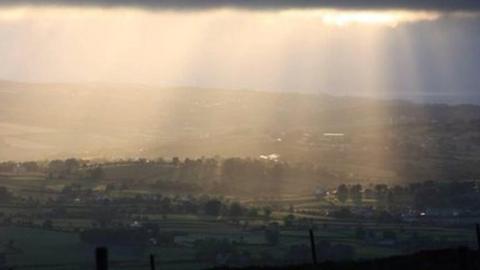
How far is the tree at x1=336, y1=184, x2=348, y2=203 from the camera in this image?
206 feet

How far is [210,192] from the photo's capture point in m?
64.8

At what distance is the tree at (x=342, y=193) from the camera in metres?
62.9

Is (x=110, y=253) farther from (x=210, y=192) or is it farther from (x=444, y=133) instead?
(x=444, y=133)

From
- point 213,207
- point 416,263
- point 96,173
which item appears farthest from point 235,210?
point 416,263

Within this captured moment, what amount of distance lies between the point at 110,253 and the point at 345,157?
51.4 metres

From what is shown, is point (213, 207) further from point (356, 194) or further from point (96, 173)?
point (96, 173)

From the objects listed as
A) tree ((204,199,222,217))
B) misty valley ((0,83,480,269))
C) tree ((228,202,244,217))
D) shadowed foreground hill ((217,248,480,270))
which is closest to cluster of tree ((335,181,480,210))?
misty valley ((0,83,480,269))

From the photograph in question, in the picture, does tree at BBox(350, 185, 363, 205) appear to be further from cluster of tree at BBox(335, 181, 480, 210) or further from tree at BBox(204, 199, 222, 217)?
tree at BBox(204, 199, 222, 217)

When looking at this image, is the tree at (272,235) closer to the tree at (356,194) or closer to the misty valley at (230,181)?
the misty valley at (230,181)

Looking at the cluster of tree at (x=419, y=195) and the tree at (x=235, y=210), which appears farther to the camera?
the cluster of tree at (x=419, y=195)

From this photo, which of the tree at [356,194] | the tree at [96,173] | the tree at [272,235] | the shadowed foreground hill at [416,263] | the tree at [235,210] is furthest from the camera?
the tree at [96,173]

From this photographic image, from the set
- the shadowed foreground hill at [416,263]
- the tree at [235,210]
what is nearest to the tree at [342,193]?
the tree at [235,210]

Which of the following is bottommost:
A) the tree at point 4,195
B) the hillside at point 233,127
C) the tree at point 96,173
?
the tree at point 4,195

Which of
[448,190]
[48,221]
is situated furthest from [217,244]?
[448,190]
